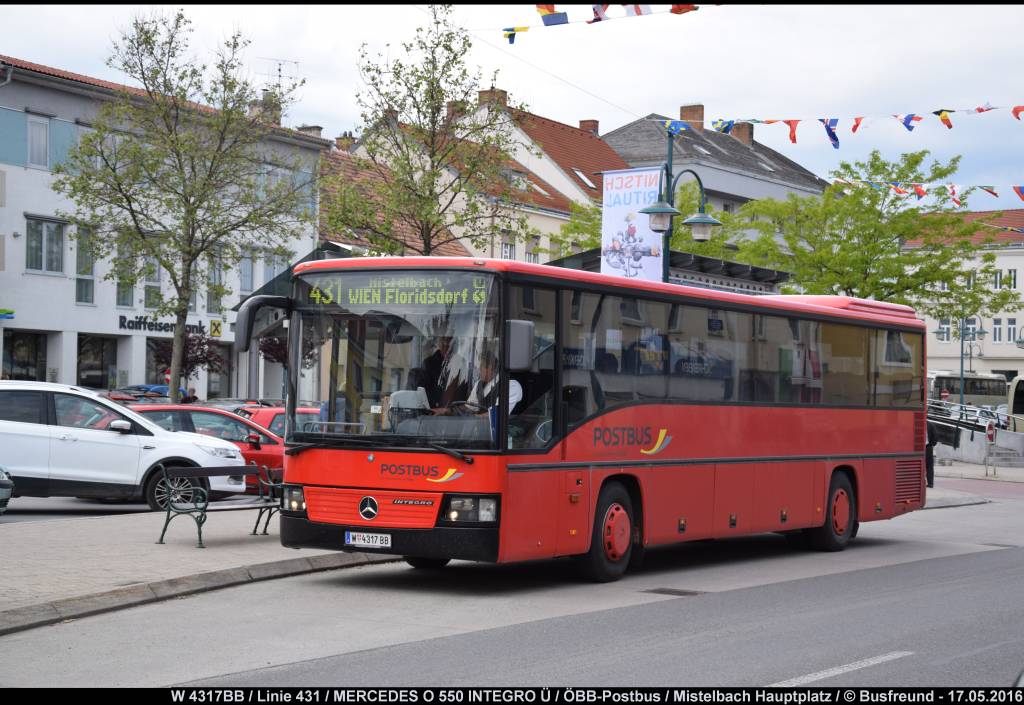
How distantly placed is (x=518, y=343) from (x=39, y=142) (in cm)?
3641

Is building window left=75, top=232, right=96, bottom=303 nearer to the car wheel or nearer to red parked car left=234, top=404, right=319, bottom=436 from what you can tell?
red parked car left=234, top=404, right=319, bottom=436

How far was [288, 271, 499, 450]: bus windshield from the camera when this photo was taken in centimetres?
→ 1224

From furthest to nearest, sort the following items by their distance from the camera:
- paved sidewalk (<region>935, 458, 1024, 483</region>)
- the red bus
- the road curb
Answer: paved sidewalk (<region>935, 458, 1024, 483</region>)
the red bus
the road curb

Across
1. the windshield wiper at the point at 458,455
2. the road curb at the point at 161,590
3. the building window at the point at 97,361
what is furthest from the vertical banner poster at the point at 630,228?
the building window at the point at 97,361

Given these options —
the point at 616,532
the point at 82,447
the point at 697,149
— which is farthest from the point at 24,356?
the point at 697,149

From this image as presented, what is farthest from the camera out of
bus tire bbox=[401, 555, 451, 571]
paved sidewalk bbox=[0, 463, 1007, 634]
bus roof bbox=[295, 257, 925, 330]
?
A: bus tire bbox=[401, 555, 451, 571]

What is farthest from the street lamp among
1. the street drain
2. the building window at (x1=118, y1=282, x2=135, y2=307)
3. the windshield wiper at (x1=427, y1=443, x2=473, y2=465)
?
the building window at (x1=118, y1=282, x2=135, y2=307)

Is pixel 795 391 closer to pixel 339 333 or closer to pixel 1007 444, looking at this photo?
pixel 339 333

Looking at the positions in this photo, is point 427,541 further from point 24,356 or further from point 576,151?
point 576,151

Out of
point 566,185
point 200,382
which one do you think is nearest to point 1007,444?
point 566,185

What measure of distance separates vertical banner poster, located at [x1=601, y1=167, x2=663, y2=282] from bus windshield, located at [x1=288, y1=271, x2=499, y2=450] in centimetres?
1256

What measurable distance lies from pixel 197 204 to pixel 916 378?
1887 cm

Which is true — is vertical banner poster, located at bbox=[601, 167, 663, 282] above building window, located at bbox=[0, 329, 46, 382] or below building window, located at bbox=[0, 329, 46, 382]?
above

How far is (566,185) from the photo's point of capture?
66.4 m
